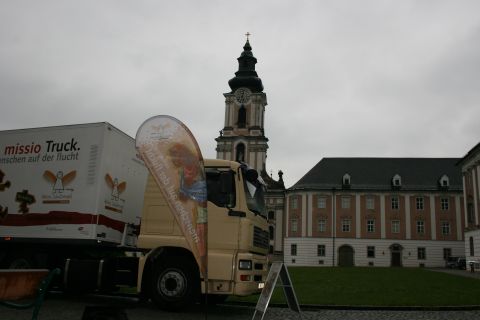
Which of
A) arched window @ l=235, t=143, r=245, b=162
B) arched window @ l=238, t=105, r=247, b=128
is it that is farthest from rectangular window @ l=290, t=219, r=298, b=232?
arched window @ l=238, t=105, r=247, b=128

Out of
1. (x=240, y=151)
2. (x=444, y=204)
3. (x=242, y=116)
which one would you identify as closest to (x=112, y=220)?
(x=240, y=151)

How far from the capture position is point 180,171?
8.60 metres

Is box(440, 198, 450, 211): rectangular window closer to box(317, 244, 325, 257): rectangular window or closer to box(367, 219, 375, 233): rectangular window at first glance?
box(367, 219, 375, 233): rectangular window

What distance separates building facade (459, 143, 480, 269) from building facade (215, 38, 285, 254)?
1088 inches

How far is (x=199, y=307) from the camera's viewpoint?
1160 cm

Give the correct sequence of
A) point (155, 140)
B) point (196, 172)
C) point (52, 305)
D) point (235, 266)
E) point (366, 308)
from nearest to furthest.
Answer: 1. point (196, 172)
2. point (155, 140)
3. point (235, 266)
4. point (52, 305)
5. point (366, 308)

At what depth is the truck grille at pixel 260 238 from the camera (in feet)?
33.9

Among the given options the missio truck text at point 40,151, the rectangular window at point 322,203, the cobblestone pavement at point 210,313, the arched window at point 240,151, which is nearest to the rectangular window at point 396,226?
the rectangular window at point 322,203

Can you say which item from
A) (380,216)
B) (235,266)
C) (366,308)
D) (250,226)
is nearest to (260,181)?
(250,226)

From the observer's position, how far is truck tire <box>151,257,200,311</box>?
10000 mm

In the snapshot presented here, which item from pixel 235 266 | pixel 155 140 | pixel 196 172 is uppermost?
pixel 155 140

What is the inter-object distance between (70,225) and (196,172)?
4.67 metres

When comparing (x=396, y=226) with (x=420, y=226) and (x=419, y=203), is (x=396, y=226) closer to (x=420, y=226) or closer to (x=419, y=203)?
(x=420, y=226)

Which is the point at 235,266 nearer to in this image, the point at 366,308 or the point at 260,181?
the point at 260,181
